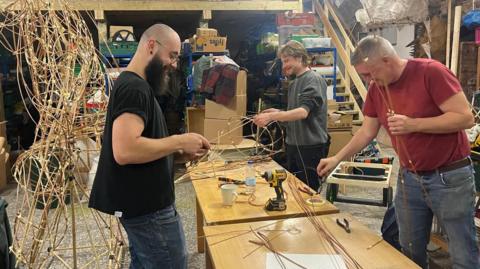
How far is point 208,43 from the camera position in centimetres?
567

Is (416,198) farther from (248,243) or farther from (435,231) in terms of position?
(435,231)

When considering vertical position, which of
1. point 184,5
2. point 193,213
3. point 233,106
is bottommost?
point 193,213

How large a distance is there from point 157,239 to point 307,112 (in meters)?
1.45

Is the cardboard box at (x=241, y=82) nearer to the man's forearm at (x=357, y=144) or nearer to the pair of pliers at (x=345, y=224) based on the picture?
the man's forearm at (x=357, y=144)

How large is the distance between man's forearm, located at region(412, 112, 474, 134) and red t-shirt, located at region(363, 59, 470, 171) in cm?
7

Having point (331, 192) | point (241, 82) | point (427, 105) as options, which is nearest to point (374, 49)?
point (427, 105)

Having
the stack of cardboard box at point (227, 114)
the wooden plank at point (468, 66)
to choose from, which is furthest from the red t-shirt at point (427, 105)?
the wooden plank at point (468, 66)

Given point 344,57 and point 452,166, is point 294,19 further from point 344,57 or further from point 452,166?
point 452,166

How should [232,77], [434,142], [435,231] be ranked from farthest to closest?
1. [232,77]
2. [435,231]
3. [434,142]

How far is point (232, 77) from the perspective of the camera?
5098mm

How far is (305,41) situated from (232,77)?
1517 mm

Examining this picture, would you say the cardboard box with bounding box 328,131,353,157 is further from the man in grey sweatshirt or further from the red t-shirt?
the red t-shirt

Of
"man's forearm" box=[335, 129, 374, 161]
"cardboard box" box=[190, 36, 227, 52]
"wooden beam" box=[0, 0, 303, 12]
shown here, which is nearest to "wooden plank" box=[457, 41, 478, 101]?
"wooden beam" box=[0, 0, 303, 12]

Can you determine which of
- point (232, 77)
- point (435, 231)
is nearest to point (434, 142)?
point (435, 231)
